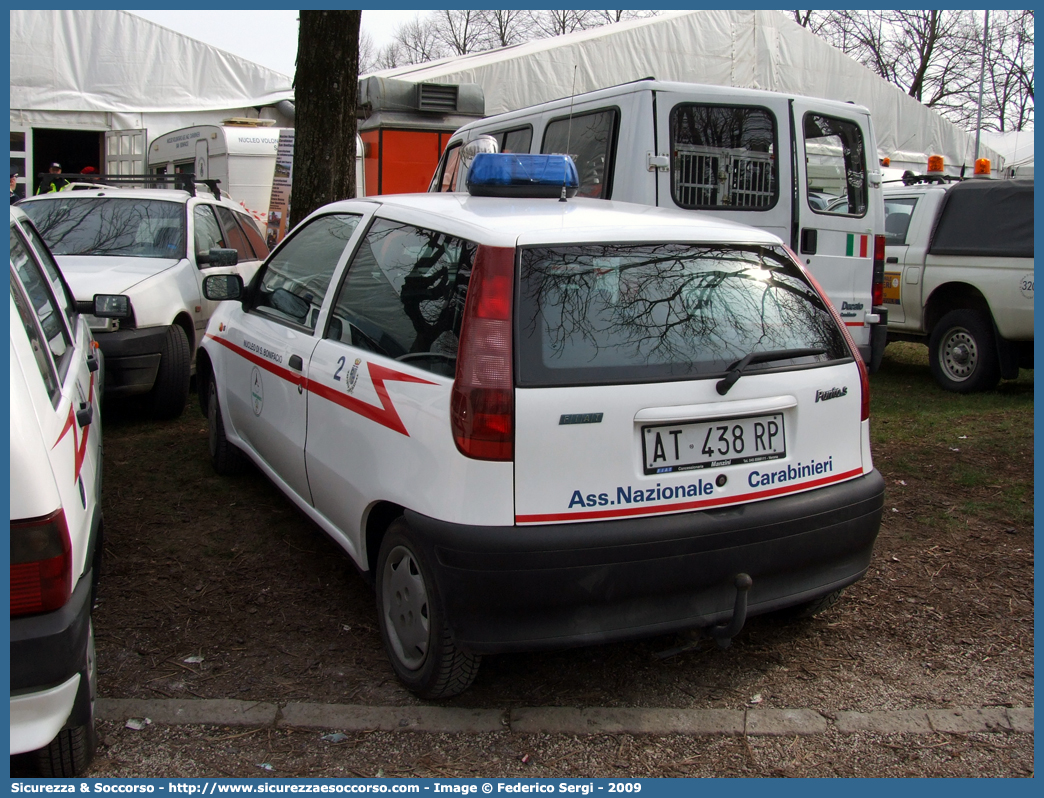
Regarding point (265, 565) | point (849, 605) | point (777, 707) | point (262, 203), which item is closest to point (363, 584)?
point (265, 565)

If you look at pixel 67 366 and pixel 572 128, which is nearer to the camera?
pixel 67 366

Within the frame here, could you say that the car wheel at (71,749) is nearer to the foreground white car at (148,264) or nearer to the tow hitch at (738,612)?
the tow hitch at (738,612)

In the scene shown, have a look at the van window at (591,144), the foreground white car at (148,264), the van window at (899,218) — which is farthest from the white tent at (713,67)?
the van window at (591,144)

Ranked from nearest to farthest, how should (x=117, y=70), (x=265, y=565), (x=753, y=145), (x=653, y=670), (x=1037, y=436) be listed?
(x=653, y=670) < (x=265, y=565) < (x=1037, y=436) < (x=753, y=145) < (x=117, y=70)

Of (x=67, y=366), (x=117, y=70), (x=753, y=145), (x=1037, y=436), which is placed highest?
(x=117, y=70)

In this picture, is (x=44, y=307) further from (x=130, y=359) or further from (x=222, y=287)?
(x=130, y=359)

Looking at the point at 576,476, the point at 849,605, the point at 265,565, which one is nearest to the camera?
the point at 576,476

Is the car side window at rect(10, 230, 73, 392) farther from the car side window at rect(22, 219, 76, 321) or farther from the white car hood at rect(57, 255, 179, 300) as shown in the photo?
the white car hood at rect(57, 255, 179, 300)

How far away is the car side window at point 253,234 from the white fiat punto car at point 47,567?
600 centimetres

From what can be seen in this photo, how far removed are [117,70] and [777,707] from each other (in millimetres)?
19144

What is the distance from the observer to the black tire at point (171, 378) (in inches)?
248

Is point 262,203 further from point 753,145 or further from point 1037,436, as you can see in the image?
point 1037,436

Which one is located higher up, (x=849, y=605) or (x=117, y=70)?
(x=117, y=70)

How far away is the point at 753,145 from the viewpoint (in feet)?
20.9
